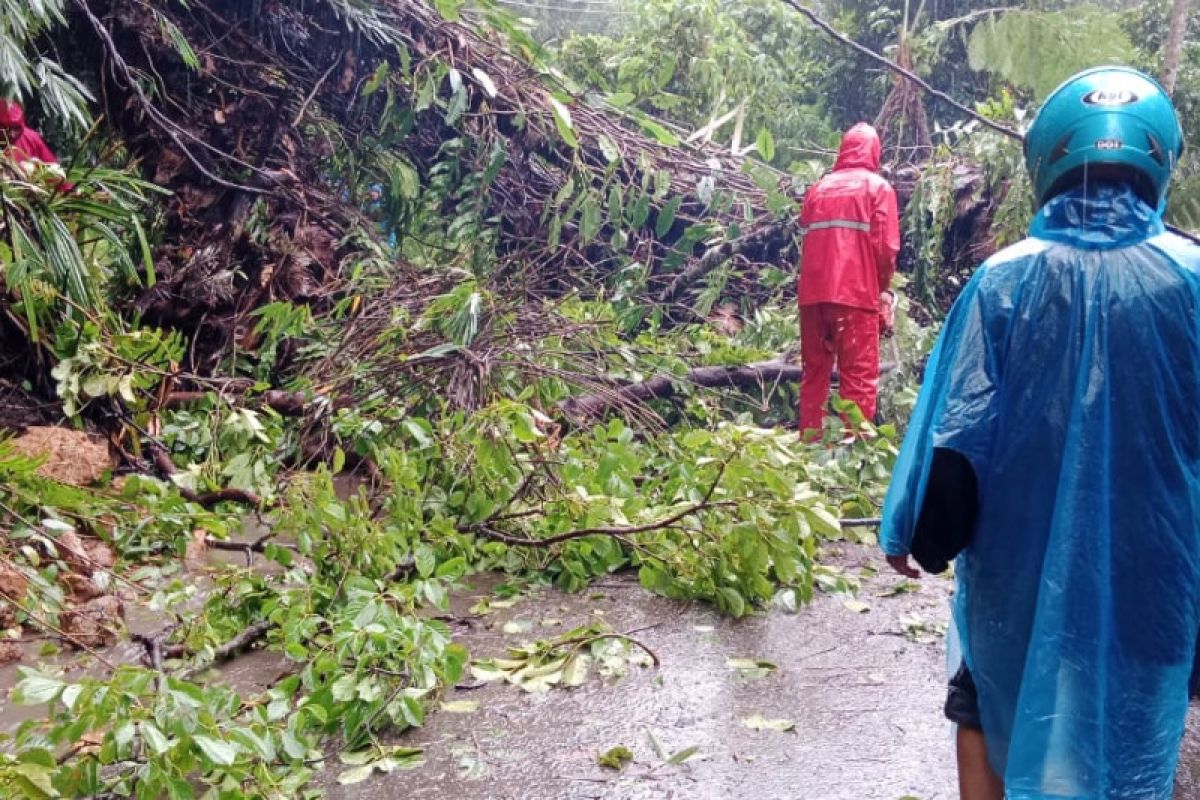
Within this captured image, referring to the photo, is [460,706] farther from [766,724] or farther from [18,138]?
[18,138]

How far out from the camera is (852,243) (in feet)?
16.7

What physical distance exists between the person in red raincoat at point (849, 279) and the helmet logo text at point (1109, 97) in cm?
346

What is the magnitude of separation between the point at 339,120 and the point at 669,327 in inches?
110

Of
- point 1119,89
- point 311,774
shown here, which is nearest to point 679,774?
point 311,774

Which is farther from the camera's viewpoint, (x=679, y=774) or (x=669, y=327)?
(x=669, y=327)

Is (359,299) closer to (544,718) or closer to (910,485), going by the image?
(544,718)

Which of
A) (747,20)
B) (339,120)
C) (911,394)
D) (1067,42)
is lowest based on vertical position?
(911,394)

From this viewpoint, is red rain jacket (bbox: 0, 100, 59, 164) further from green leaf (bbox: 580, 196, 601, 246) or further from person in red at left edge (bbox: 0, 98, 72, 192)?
green leaf (bbox: 580, 196, 601, 246)

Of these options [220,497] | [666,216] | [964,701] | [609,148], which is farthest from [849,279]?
[964,701]

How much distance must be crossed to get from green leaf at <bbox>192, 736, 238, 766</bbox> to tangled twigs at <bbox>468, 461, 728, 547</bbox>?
1.68 metres

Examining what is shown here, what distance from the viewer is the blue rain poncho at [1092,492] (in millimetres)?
1494

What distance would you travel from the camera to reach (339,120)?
253 inches

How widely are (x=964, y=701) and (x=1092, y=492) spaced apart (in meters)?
0.45

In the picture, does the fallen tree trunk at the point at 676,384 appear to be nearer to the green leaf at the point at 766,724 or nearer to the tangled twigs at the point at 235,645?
the tangled twigs at the point at 235,645
